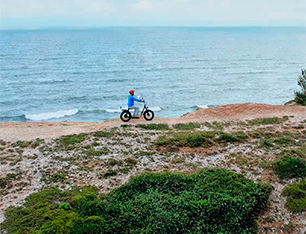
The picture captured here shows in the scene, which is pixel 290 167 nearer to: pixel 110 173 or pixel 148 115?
pixel 110 173

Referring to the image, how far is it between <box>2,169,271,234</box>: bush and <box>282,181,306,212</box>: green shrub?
743mm

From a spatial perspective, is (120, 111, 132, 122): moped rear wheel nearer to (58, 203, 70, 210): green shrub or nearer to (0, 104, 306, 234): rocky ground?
(0, 104, 306, 234): rocky ground

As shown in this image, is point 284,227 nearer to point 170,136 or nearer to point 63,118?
point 170,136

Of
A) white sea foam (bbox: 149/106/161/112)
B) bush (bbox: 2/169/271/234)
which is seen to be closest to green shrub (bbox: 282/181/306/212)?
bush (bbox: 2/169/271/234)

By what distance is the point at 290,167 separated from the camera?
45.0 ft

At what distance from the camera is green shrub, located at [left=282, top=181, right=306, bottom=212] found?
11.2 m

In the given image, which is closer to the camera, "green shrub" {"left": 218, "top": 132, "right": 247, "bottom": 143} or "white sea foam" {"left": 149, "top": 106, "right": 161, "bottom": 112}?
"green shrub" {"left": 218, "top": 132, "right": 247, "bottom": 143}

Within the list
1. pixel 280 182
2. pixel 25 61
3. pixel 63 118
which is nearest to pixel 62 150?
pixel 280 182

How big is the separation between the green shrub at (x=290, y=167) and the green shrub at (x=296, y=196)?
3.13ft

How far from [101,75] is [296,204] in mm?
53948

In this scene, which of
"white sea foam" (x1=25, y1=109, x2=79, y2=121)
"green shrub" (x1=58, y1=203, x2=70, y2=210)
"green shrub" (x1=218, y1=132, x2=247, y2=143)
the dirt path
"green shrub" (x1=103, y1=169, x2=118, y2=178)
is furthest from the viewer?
"white sea foam" (x1=25, y1=109, x2=79, y2=121)

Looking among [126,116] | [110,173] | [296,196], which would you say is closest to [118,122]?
[126,116]

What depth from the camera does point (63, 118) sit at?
3844 centimetres

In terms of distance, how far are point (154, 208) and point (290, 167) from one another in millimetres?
6883
